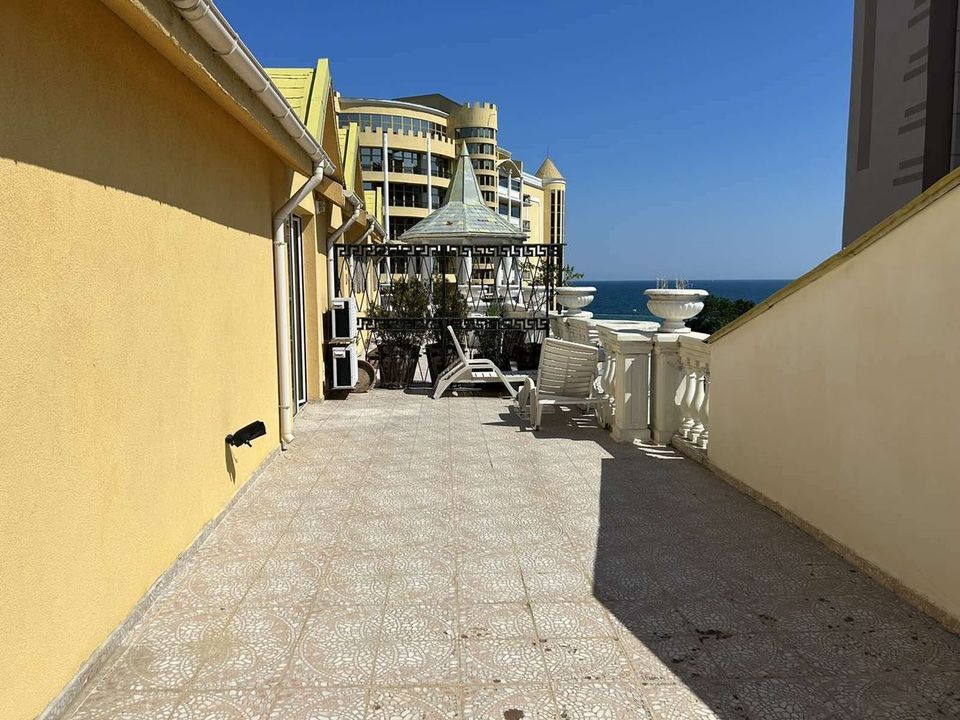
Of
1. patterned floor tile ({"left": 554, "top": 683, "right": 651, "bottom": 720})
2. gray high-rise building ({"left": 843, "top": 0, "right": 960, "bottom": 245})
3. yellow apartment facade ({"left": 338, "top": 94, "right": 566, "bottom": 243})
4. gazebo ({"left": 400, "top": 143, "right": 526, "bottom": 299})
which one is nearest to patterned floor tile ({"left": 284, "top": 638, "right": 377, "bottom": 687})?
patterned floor tile ({"left": 554, "top": 683, "right": 651, "bottom": 720})

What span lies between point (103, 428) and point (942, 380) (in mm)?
3743

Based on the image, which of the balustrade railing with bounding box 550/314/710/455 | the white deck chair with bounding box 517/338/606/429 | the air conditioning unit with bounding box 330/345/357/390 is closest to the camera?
the balustrade railing with bounding box 550/314/710/455

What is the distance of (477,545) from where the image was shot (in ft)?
14.0

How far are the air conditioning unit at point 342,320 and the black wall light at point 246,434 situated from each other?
439 cm

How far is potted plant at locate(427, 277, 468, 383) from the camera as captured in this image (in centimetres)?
1102

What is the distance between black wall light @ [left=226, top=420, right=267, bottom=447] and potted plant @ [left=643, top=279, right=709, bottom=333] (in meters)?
3.83

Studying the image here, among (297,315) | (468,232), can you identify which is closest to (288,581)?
(297,315)

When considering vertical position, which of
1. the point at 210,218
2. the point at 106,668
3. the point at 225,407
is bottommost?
→ the point at 106,668

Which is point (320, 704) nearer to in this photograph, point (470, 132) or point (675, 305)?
point (675, 305)

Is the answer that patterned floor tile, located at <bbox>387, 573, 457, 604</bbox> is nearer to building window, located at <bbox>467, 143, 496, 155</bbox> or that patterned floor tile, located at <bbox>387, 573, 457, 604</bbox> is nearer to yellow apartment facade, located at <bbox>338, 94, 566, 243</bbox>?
yellow apartment facade, located at <bbox>338, 94, 566, 243</bbox>

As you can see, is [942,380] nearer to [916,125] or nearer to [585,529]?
[585,529]

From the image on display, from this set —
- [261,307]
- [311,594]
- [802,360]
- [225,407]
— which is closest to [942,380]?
[802,360]

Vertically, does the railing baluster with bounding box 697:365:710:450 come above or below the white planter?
below

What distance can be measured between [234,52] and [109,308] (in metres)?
1.58
